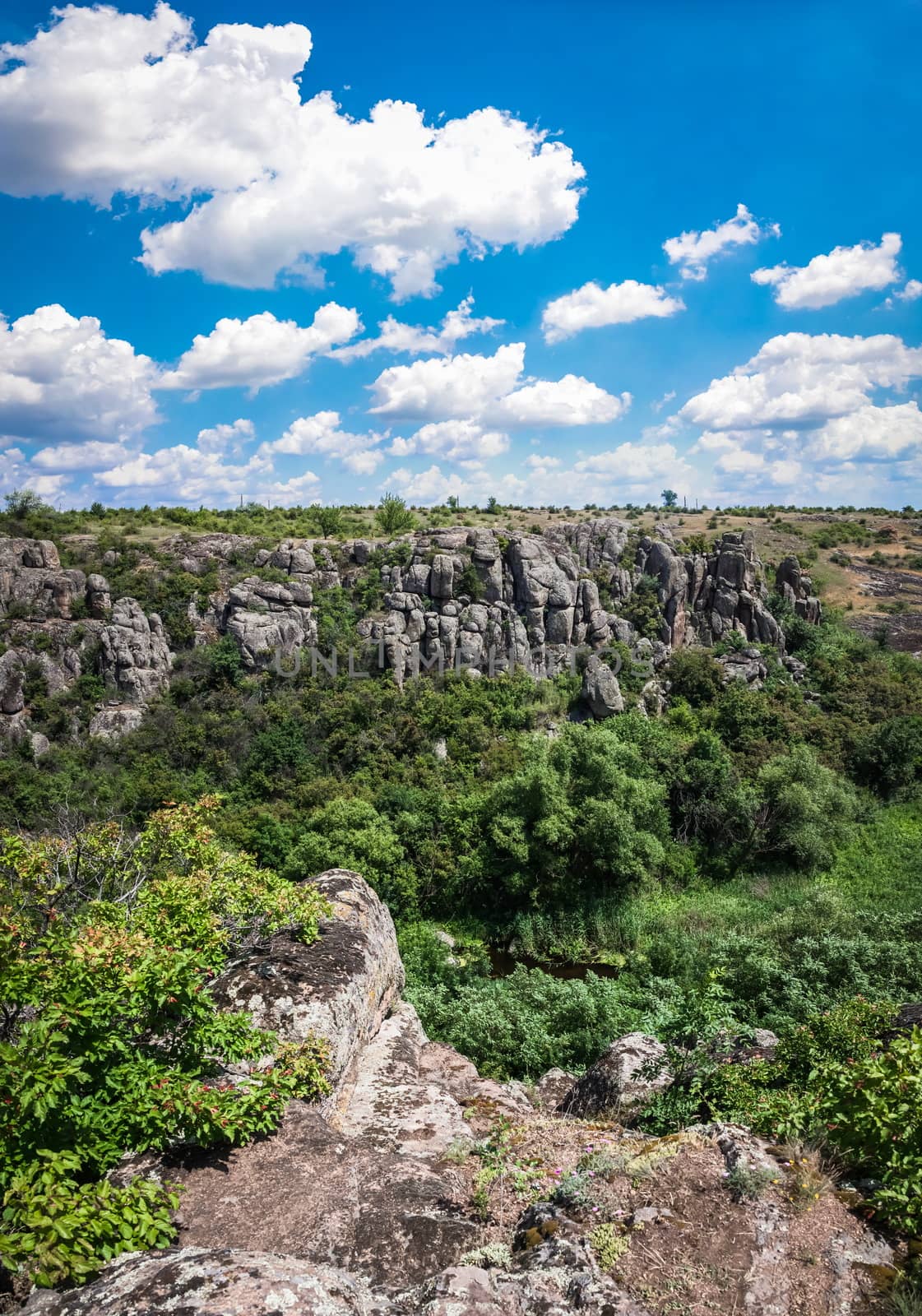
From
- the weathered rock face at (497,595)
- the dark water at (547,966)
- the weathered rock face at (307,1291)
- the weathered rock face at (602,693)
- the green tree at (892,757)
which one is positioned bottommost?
the dark water at (547,966)

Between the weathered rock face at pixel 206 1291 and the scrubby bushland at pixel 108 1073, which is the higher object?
the scrubby bushland at pixel 108 1073

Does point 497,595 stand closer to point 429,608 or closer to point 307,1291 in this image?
point 429,608

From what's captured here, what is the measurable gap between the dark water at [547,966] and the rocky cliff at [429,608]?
18.1 meters

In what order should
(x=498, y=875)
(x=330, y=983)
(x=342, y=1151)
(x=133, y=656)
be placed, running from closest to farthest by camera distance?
(x=342, y=1151)
(x=330, y=983)
(x=498, y=875)
(x=133, y=656)

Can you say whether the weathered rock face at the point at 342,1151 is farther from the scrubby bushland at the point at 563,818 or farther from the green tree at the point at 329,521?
the green tree at the point at 329,521

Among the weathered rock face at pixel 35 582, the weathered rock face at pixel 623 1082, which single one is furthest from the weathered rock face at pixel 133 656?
the weathered rock face at pixel 623 1082

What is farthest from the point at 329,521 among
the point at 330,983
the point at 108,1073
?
the point at 108,1073

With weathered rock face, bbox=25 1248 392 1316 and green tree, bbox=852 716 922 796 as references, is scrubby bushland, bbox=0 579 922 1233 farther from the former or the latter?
weathered rock face, bbox=25 1248 392 1316

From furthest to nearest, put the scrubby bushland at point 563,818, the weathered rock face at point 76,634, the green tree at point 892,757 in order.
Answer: the weathered rock face at point 76,634
the green tree at point 892,757
the scrubby bushland at point 563,818

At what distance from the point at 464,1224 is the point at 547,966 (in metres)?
22.1

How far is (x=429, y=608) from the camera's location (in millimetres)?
48156

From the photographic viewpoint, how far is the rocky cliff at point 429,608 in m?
42.3

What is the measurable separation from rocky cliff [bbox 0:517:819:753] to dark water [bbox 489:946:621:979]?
712 inches

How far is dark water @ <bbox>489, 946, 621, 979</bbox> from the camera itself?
26.8 metres
